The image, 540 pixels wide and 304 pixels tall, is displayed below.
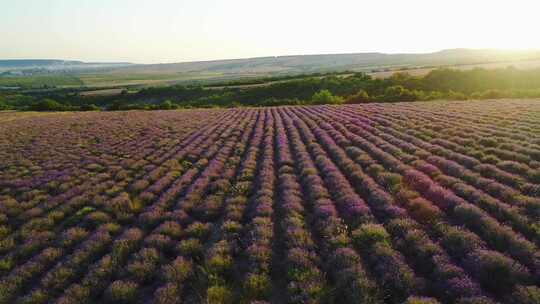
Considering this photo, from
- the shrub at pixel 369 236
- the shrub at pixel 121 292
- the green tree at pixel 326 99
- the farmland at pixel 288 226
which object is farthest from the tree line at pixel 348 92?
the shrub at pixel 121 292

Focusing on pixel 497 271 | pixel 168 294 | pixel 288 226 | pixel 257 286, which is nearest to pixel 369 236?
pixel 288 226

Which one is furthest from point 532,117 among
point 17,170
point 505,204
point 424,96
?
point 424,96

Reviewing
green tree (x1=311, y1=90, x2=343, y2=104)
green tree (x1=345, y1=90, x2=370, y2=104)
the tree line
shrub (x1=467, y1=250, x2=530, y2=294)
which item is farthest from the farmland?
green tree (x1=311, y1=90, x2=343, y2=104)

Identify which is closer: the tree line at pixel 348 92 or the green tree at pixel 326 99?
the tree line at pixel 348 92

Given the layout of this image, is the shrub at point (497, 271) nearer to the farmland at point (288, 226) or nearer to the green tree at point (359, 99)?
the farmland at point (288, 226)

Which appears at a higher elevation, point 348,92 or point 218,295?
point 348,92

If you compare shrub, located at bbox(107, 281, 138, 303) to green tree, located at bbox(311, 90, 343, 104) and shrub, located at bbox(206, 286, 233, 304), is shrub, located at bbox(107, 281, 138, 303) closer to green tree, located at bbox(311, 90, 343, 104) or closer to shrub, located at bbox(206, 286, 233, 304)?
shrub, located at bbox(206, 286, 233, 304)

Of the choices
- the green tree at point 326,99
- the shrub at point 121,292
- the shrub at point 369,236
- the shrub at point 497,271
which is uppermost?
the shrub at point 497,271

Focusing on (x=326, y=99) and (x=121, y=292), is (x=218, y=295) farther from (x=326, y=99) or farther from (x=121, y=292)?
(x=326, y=99)

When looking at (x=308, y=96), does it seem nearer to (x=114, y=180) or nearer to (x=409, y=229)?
(x=114, y=180)
